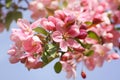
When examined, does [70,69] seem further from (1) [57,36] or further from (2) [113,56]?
(1) [57,36]

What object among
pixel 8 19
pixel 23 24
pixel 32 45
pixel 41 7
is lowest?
pixel 32 45

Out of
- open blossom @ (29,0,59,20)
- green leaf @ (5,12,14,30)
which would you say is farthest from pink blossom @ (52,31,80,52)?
green leaf @ (5,12,14,30)

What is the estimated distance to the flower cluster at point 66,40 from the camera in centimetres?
164

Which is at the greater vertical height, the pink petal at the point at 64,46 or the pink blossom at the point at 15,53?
the pink blossom at the point at 15,53

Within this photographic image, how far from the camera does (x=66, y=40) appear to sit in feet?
5.56

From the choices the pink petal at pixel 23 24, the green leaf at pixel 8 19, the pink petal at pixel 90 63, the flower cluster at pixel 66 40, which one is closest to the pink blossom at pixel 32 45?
the flower cluster at pixel 66 40

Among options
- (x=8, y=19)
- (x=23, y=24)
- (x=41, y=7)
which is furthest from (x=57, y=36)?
(x=8, y=19)

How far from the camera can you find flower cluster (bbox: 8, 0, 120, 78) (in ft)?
5.39

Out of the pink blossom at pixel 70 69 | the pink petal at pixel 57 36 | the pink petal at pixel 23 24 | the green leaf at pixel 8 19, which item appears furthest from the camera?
the green leaf at pixel 8 19

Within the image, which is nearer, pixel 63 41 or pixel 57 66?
pixel 63 41

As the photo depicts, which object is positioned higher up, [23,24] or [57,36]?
[23,24]

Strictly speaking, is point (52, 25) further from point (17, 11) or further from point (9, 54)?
point (17, 11)

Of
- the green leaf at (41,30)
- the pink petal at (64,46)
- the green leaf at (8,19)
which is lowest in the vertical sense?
the pink petal at (64,46)

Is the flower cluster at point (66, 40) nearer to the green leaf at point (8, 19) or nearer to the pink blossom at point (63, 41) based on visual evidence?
the pink blossom at point (63, 41)
